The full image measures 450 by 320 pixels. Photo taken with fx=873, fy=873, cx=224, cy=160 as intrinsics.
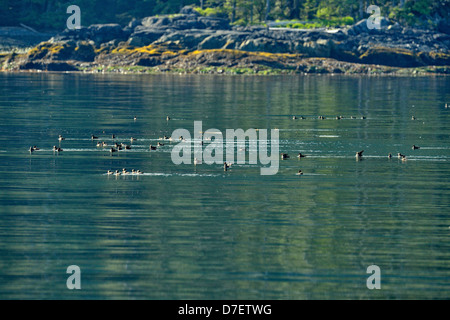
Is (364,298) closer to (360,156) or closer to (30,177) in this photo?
(30,177)

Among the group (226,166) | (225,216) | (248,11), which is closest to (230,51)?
(248,11)

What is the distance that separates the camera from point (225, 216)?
29.4m

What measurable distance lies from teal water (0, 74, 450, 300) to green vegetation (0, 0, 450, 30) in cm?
10823

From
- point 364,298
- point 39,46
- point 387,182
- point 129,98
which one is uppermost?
point 39,46

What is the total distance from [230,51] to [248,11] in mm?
31509

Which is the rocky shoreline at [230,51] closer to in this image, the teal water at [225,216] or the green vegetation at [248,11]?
the green vegetation at [248,11]

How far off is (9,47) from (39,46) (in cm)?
1308

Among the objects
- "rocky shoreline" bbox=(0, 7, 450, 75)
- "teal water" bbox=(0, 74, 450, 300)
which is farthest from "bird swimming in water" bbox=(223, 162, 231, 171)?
"rocky shoreline" bbox=(0, 7, 450, 75)

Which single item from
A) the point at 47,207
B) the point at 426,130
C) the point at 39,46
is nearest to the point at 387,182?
the point at 47,207

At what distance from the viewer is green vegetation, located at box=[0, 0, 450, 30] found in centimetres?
16512

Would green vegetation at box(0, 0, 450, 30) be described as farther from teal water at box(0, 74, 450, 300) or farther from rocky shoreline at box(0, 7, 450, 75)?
teal water at box(0, 74, 450, 300)

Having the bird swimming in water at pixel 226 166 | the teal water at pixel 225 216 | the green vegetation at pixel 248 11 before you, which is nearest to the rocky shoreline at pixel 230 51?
the green vegetation at pixel 248 11

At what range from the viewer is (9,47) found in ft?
524

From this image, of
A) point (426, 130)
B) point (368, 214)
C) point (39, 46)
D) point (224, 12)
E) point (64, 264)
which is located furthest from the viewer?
point (224, 12)
